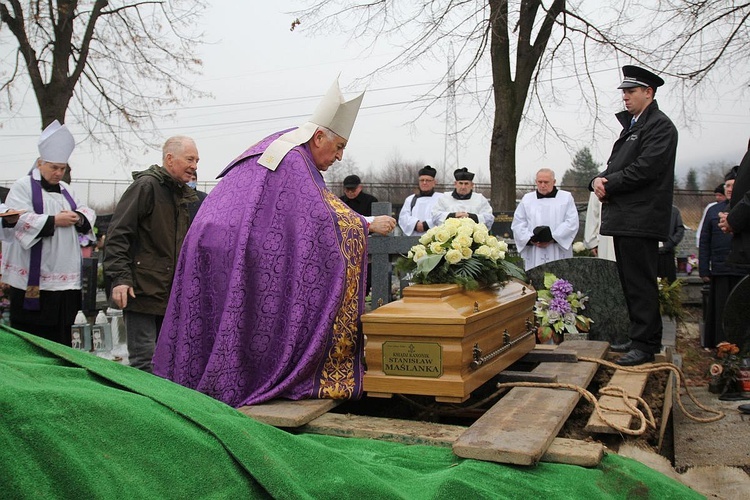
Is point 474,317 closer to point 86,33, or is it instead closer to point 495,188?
point 495,188

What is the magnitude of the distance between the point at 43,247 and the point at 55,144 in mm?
855

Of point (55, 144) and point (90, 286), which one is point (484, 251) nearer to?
point (55, 144)

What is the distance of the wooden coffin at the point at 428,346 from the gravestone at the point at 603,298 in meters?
2.99

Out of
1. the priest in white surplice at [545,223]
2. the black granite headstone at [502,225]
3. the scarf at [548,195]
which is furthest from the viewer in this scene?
the black granite headstone at [502,225]

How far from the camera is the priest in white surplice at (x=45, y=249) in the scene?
6.02m

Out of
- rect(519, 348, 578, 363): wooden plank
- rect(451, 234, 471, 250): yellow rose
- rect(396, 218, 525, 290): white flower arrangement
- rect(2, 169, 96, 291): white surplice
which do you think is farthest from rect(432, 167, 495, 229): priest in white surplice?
rect(451, 234, 471, 250): yellow rose

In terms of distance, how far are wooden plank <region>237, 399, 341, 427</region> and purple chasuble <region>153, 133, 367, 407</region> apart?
0.20ft

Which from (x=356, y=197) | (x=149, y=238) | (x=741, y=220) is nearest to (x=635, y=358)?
(x=741, y=220)

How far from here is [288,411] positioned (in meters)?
3.36

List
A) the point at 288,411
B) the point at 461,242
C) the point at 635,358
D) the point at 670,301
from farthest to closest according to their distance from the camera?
1. the point at 670,301
2. the point at 635,358
3. the point at 461,242
4. the point at 288,411

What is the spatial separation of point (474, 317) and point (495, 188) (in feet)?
35.8

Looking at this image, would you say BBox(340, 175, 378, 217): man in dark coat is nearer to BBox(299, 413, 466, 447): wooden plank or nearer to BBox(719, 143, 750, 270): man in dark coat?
BBox(719, 143, 750, 270): man in dark coat

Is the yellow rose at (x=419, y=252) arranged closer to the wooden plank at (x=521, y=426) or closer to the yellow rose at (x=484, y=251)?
the yellow rose at (x=484, y=251)

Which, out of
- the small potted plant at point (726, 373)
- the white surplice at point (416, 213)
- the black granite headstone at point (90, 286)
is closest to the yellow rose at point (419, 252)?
the small potted plant at point (726, 373)
